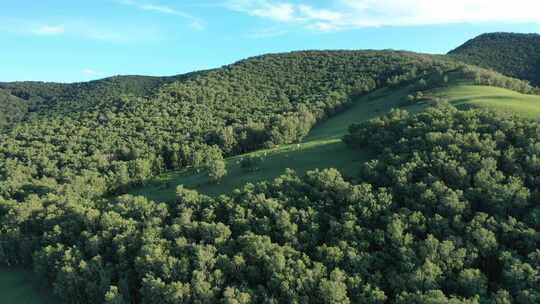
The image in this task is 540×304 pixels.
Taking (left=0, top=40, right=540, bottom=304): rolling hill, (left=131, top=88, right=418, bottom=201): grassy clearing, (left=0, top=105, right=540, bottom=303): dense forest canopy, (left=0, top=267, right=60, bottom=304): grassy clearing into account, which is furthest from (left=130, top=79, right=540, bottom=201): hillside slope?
(left=0, top=267, right=60, bottom=304): grassy clearing

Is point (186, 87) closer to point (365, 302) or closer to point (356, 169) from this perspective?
point (356, 169)

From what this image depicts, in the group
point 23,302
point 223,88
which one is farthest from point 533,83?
point 23,302

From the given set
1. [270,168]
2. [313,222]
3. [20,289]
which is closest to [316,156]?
[270,168]

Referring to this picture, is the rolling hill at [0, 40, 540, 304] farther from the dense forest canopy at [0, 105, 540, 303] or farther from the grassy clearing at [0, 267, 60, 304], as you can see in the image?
the grassy clearing at [0, 267, 60, 304]

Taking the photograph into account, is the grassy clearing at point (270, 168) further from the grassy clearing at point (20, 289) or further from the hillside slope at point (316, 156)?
the grassy clearing at point (20, 289)

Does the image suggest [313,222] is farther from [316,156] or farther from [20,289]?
[20,289]

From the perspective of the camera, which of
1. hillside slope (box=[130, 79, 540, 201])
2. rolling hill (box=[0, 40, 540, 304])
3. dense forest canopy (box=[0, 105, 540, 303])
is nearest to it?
dense forest canopy (box=[0, 105, 540, 303])

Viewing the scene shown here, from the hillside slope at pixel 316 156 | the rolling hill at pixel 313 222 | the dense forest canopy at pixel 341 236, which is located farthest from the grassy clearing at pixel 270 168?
the dense forest canopy at pixel 341 236

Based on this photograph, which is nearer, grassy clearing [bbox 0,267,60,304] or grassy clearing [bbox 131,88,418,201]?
grassy clearing [bbox 0,267,60,304]
